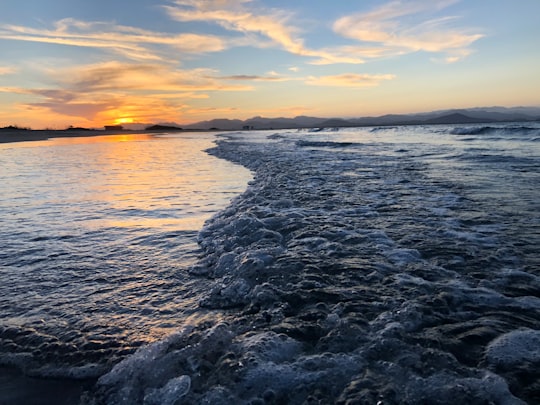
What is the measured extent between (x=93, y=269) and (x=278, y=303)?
235cm

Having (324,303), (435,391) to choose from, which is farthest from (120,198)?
(435,391)

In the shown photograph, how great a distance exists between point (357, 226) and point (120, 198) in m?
5.77

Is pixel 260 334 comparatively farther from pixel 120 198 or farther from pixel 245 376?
pixel 120 198

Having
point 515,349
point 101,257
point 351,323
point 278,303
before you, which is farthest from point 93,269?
point 515,349

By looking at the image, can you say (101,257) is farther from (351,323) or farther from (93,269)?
(351,323)

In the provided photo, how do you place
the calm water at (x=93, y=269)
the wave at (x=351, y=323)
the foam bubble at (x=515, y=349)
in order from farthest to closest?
the calm water at (x=93, y=269)
the foam bubble at (x=515, y=349)
the wave at (x=351, y=323)

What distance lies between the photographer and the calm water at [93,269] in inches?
115

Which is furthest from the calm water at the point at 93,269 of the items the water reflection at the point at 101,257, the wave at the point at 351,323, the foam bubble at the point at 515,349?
the foam bubble at the point at 515,349

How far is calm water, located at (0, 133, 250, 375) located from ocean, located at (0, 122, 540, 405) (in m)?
0.02

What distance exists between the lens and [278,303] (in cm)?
333

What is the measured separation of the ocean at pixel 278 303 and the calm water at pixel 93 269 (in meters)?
0.02

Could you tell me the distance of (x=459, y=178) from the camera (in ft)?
32.1

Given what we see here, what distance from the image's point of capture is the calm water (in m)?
2.92

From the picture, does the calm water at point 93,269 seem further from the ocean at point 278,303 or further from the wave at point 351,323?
the wave at point 351,323
